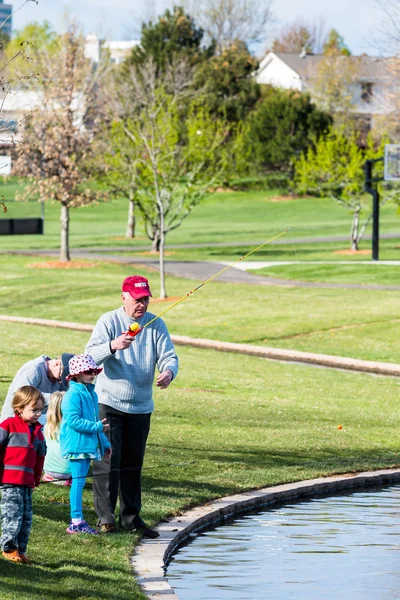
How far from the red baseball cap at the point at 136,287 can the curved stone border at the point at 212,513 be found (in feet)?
6.24

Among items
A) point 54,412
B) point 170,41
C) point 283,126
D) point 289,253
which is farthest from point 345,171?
point 54,412

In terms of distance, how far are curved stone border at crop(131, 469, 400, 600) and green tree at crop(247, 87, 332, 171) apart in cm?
6705

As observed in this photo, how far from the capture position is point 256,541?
30.2ft

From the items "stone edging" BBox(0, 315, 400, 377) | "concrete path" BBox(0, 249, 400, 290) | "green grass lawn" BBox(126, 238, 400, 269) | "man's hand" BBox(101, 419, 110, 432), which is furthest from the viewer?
"green grass lawn" BBox(126, 238, 400, 269)

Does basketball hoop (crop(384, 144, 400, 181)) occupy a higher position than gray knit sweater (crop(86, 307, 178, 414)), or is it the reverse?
basketball hoop (crop(384, 144, 400, 181))

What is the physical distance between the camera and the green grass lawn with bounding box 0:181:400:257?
61562 mm

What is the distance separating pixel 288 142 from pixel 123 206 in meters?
15.3

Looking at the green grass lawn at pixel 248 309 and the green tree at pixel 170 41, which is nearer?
the green grass lawn at pixel 248 309

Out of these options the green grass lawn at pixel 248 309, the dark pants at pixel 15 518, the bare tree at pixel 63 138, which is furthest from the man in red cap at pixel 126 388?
the bare tree at pixel 63 138

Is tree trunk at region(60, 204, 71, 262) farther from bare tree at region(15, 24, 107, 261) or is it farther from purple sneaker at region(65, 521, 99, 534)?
purple sneaker at region(65, 521, 99, 534)

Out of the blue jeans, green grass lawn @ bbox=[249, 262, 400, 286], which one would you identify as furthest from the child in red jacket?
green grass lawn @ bbox=[249, 262, 400, 286]

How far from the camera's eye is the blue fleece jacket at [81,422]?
Result: 8.29m

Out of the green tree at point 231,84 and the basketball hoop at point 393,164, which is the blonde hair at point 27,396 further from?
the green tree at point 231,84

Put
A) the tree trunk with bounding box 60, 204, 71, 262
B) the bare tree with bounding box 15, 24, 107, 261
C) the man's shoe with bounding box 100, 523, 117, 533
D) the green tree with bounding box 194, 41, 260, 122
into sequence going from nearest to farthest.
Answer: the man's shoe with bounding box 100, 523, 117, 533, the bare tree with bounding box 15, 24, 107, 261, the tree trunk with bounding box 60, 204, 71, 262, the green tree with bounding box 194, 41, 260, 122
